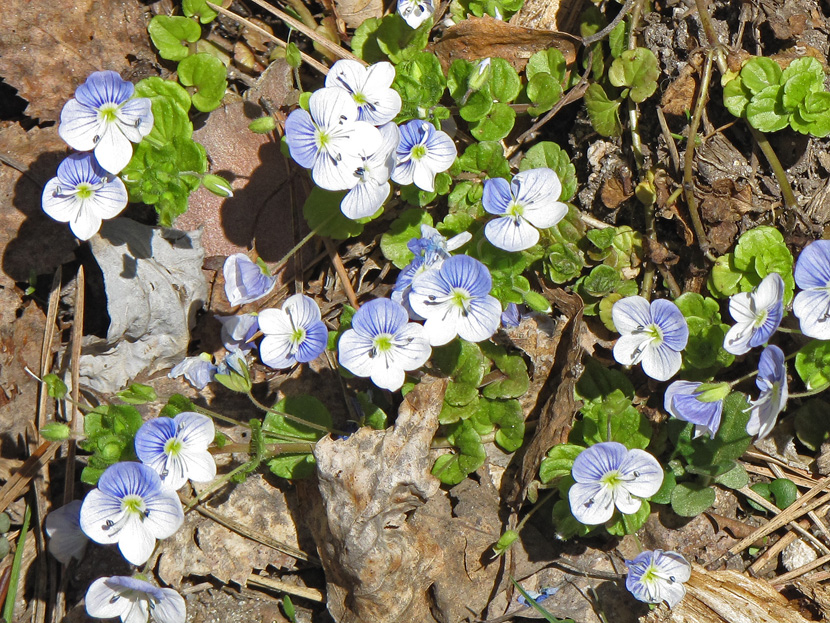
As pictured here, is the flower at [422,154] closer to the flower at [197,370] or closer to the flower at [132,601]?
the flower at [197,370]

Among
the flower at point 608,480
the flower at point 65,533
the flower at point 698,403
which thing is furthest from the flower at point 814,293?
the flower at point 65,533

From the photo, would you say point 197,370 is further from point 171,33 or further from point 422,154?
point 171,33

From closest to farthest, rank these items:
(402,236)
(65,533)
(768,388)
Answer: (768,388) < (65,533) < (402,236)

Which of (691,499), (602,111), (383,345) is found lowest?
(691,499)

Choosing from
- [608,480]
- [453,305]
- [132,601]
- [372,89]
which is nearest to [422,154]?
[372,89]

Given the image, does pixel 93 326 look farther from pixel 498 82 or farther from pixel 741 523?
pixel 741 523

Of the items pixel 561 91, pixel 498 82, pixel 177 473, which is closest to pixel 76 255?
pixel 177 473
